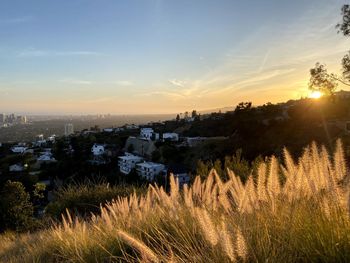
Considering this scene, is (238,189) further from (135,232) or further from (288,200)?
(135,232)

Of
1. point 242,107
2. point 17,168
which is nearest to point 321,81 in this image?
point 242,107

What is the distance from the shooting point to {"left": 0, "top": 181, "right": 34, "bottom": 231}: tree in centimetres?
1590

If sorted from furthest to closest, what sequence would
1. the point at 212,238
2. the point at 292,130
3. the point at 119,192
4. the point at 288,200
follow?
the point at 292,130 → the point at 119,192 → the point at 288,200 → the point at 212,238

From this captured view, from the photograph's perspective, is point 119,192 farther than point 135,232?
Yes

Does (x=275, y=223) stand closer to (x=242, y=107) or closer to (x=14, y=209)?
(x=14, y=209)

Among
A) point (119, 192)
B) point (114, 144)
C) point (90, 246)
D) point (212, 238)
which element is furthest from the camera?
point (114, 144)

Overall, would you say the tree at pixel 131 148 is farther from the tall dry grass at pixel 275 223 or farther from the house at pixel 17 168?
the tall dry grass at pixel 275 223

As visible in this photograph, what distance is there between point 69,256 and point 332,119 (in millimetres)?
36699

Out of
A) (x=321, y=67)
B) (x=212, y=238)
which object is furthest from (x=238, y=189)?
(x=321, y=67)

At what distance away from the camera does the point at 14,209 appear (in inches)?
639

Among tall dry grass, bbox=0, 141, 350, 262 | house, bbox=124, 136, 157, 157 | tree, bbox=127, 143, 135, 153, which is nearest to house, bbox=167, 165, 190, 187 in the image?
tall dry grass, bbox=0, 141, 350, 262

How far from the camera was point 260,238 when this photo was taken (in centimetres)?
258

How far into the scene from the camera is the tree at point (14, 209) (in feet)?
52.2

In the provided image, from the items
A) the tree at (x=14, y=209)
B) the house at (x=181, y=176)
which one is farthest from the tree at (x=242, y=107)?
the tree at (x=14, y=209)
